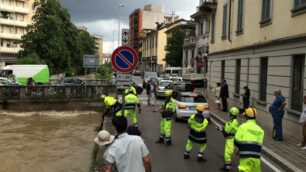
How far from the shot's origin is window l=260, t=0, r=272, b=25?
1975 centimetres

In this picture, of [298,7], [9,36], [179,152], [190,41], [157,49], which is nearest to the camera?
[179,152]

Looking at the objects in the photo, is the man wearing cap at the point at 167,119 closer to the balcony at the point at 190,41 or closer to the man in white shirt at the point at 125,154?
the man in white shirt at the point at 125,154

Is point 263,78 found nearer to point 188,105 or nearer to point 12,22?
point 188,105

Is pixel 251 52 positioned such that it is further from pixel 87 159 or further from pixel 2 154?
pixel 2 154

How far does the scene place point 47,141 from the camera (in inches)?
741

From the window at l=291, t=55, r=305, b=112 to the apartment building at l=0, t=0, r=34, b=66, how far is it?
75.2 m

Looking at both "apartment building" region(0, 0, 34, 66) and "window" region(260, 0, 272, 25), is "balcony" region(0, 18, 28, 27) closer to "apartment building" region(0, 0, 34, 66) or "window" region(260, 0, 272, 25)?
"apartment building" region(0, 0, 34, 66)

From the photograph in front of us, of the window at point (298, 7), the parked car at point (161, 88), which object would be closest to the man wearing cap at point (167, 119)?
the window at point (298, 7)

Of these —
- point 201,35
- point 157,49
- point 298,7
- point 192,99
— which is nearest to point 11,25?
point 157,49

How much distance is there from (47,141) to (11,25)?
76444mm

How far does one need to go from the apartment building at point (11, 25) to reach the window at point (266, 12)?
71325 mm

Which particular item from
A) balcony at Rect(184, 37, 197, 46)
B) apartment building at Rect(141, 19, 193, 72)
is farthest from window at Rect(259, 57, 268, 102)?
apartment building at Rect(141, 19, 193, 72)

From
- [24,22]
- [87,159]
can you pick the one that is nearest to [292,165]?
[87,159]

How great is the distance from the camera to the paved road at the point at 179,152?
430 inches
